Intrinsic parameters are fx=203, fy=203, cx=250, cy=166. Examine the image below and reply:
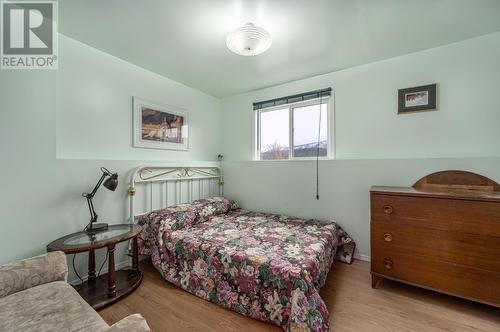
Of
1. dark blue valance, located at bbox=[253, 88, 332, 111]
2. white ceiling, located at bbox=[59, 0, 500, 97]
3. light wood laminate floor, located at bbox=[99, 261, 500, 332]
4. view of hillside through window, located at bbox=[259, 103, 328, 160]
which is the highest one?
white ceiling, located at bbox=[59, 0, 500, 97]

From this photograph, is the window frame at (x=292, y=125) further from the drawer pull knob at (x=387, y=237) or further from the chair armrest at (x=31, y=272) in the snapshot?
the chair armrest at (x=31, y=272)

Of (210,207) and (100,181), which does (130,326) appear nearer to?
(100,181)

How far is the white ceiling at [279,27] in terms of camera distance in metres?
1.57

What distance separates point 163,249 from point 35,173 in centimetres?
124

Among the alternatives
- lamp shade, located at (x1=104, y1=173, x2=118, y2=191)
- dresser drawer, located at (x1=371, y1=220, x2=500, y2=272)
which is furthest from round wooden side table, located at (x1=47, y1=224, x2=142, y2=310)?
dresser drawer, located at (x1=371, y1=220, x2=500, y2=272)

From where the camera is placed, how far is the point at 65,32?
1867mm

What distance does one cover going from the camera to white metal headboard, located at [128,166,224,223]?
2367 mm

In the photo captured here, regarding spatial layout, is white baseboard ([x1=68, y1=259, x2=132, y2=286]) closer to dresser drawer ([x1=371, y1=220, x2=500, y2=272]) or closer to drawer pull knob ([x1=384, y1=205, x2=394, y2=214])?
dresser drawer ([x1=371, y1=220, x2=500, y2=272])

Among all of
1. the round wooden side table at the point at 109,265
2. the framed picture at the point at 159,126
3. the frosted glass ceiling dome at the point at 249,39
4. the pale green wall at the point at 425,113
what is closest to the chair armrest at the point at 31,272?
the round wooden side table at the point at 109,265

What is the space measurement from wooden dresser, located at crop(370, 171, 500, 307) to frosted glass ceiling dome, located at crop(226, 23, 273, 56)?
168 cm

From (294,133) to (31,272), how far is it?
2925mm

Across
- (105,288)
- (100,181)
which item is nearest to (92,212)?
(100,181)

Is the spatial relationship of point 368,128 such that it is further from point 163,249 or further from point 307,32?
point 163,249

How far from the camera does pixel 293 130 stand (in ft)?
9.96
